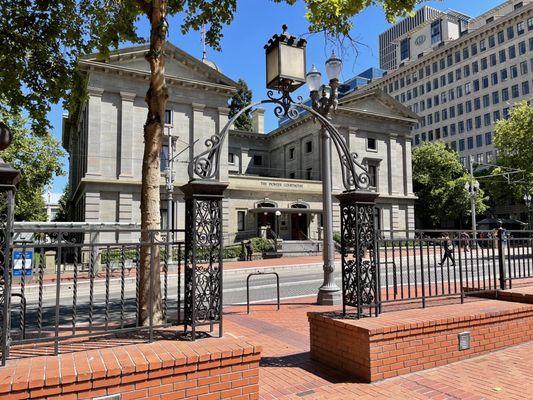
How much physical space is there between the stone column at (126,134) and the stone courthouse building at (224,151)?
71mm

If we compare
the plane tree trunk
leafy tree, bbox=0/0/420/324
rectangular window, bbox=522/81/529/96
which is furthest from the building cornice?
rectangular window, bbox=522/81/529/96

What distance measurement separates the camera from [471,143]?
76.4 m

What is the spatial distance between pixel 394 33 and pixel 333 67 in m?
188

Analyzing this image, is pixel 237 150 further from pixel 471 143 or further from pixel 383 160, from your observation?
pixel 471 143

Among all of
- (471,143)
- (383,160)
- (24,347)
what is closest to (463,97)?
(471,143)

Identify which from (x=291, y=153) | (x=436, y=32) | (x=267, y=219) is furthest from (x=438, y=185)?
(x=436, y=32)

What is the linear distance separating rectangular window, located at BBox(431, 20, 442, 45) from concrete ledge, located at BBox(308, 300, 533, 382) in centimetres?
11384

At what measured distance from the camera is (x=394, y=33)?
177750mm

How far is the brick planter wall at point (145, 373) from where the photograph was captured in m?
3.37

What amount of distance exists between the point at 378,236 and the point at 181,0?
6443mm

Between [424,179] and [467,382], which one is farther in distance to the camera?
[424,179]

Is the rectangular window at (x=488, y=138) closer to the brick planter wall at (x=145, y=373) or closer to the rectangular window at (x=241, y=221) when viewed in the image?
the rectangular window at (x=241, y=221)

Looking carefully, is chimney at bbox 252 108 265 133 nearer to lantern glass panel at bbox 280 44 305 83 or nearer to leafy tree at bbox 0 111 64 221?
leafy tree at bbox 0 111 64 221

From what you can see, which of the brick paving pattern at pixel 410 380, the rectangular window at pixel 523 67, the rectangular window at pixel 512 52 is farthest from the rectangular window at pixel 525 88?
the brick paving pattern at pixel 410 380
